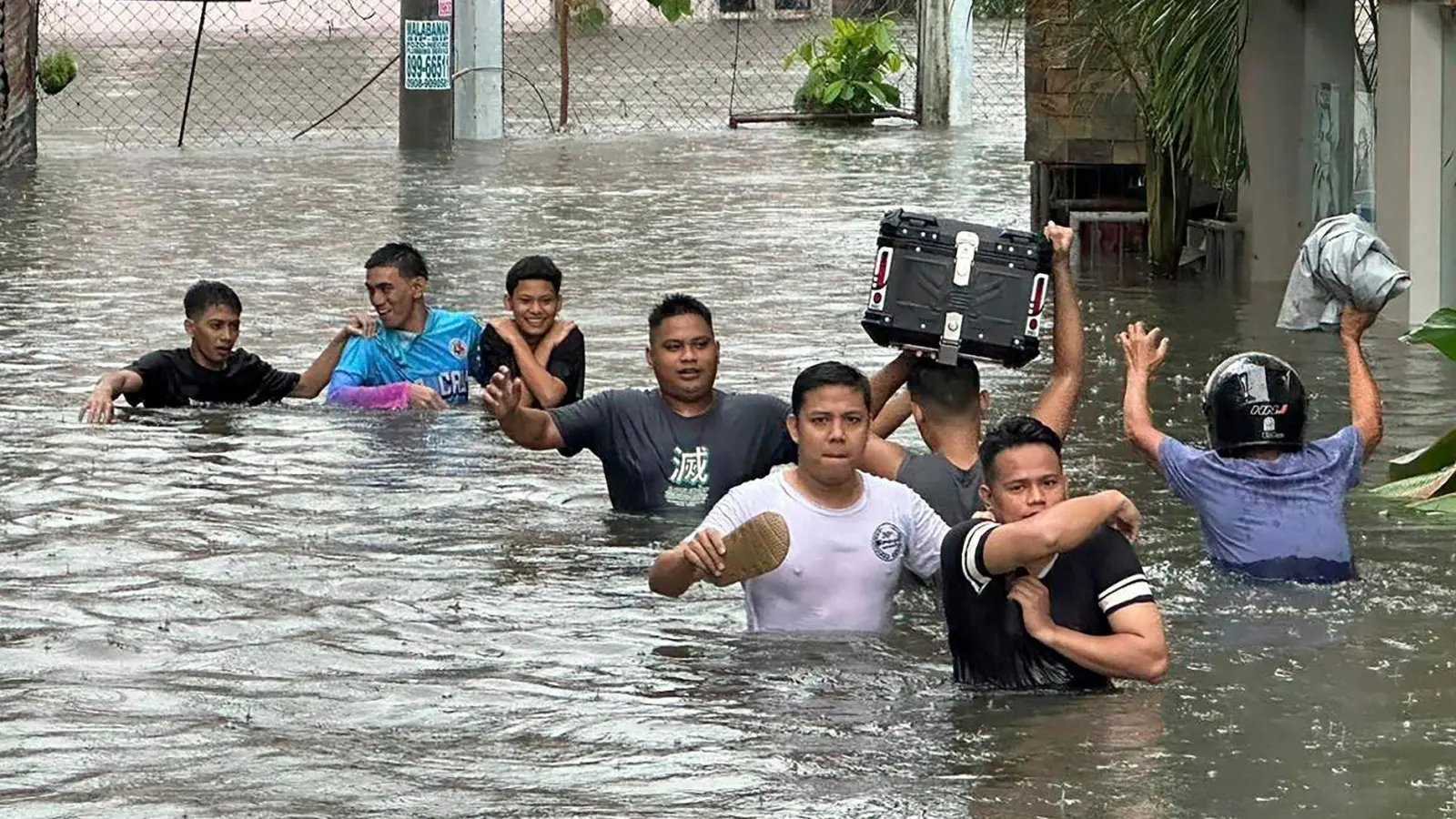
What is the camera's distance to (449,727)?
7570mm

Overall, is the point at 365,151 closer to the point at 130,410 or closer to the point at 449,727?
the point at 130,410

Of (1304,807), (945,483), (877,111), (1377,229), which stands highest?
(877,111)

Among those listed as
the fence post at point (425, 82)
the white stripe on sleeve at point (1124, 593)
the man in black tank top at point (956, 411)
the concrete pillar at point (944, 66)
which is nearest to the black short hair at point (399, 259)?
the man in black tank top at point (956, 411)

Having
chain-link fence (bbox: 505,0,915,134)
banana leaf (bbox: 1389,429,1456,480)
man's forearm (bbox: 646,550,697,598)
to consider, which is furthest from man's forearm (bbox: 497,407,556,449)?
chain-link fence (bbox: 505,0,915,134)

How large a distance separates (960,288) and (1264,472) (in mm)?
1136

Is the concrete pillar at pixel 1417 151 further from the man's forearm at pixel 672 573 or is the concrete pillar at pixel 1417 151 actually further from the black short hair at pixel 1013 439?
the black short hair at pixel 1013 439

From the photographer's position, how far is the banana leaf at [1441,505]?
10312 mm

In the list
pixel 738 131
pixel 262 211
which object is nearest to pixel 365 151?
pixel 738 131

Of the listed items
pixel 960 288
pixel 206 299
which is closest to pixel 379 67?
pixel 206 299

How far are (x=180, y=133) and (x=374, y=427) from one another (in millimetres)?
19284

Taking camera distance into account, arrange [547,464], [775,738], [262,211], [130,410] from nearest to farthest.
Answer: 1. [775,738]
2. [547,464]
3. [130,410]
4. [262,211]

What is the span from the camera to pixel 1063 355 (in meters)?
9.42

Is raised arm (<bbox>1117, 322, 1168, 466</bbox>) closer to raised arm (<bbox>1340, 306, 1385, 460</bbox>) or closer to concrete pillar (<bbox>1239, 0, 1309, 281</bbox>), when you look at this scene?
raised arm (<bbox>1340, 306, 1385, 460</bbox>)

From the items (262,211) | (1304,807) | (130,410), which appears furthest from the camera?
(262,211)
